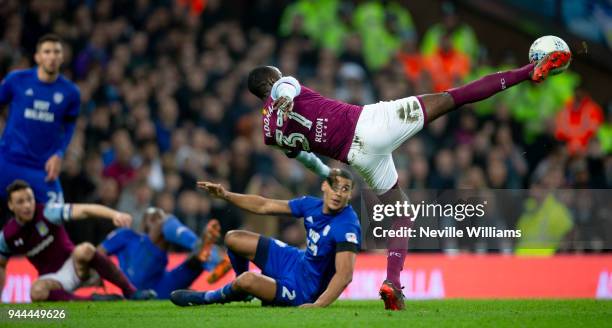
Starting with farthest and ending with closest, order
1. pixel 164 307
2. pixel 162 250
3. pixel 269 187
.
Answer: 1. pixel 269 187
2. pixel 162 250
3. pixel 164 307

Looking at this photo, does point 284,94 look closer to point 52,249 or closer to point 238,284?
point 238,284

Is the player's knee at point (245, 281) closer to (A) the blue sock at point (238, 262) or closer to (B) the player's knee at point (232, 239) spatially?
(B) the player's knee at point (232, 239)

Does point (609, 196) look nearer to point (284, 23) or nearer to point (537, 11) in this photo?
point (537, 11)

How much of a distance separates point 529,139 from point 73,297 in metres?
7.97

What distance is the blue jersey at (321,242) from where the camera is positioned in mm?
9453

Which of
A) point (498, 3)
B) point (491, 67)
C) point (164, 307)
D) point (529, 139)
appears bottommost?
point (164, 307)

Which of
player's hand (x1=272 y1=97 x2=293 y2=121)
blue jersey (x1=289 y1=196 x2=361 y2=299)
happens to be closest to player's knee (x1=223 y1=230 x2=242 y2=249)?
blue jersey (x1=289 y1=196 x2=361 y2=299)

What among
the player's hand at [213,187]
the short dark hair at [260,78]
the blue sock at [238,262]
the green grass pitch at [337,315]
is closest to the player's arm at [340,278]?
the green grass pitch at [337,315]

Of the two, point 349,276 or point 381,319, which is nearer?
point 381,319

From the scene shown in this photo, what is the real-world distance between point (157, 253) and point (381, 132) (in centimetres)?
404

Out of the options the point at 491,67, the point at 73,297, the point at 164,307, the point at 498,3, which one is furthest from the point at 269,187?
the point at 498,3

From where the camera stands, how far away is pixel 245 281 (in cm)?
916

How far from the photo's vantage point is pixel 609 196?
586 inches

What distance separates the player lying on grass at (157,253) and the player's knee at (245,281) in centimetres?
261
